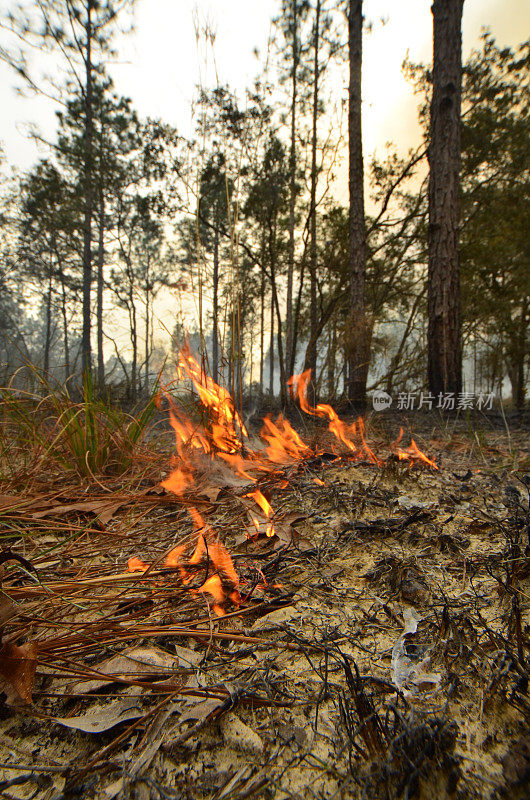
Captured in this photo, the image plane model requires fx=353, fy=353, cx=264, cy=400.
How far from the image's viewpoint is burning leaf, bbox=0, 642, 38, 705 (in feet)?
2.29

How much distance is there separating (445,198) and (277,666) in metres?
6.48

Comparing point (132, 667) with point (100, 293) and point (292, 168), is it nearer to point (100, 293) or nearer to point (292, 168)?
point (292, 168)

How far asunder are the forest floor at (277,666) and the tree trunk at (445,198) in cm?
450

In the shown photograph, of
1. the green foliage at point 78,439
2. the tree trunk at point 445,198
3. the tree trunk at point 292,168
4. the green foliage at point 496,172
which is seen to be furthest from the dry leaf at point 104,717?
the green foliage at point 496,172

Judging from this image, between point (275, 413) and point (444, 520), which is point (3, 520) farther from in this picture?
point (275, 413)

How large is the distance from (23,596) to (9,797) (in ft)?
1.88

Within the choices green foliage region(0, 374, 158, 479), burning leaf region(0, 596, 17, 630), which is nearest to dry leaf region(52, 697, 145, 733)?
burning leaf region(0, 596, 17, 630)

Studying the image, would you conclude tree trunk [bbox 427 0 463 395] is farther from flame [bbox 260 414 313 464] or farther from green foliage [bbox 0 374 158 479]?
green foliage [bbox 0 374 158 479]

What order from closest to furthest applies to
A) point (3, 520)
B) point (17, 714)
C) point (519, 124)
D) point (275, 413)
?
point (17, 714) → point (3, 520) → point (275, 413) → point (519, 124)

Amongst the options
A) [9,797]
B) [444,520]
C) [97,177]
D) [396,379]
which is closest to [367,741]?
[9,797]

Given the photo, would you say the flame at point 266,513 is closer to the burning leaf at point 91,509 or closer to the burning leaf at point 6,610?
the burning leaf at point 91,509

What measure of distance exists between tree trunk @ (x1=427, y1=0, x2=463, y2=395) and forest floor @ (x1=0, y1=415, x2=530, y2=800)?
450 centimetres

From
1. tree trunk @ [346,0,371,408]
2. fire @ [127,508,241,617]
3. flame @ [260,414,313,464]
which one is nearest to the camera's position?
fire @ [127,508,241,617]

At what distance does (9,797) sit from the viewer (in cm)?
56
